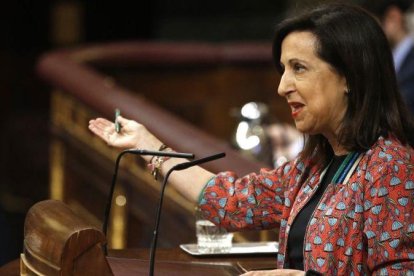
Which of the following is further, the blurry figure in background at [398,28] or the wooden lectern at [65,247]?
the blurry figure in background at [398,28]

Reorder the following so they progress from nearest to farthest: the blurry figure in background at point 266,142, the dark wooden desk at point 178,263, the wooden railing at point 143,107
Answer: the dark wooden desk at point 178,263
the wooden railing at point 143,107
the blurry figure in background at point 266,142

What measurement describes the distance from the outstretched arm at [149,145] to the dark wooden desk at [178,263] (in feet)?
0.57

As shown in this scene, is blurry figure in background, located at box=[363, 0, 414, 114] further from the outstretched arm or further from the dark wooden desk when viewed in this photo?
the dark wooden desk

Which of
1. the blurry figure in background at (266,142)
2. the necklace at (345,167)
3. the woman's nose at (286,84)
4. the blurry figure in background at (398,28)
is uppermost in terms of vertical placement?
the woman's nose at (286,84)

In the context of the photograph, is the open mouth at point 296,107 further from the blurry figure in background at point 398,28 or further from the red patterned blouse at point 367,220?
the blurry figure in background at point 398,28

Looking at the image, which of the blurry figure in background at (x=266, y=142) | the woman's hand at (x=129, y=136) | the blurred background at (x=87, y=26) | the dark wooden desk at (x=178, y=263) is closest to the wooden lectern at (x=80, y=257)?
the dark wooden desk at (x=178, y=263)

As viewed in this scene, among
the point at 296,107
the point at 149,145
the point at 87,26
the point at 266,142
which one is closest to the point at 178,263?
the point at 149,145

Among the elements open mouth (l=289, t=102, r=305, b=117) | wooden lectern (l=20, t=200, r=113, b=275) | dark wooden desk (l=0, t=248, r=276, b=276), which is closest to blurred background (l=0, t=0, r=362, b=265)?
dark wooden desk (l=0, t=248, r=276, b=276)

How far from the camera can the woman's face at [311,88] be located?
8.63ft

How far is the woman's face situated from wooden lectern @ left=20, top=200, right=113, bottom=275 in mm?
575

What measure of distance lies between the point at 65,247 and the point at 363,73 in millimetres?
768

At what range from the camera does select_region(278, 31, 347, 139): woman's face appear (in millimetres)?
2629

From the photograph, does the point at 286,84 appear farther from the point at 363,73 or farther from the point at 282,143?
the point at 282,143

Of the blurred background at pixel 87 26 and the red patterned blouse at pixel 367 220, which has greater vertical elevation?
the red patterned blouse at pixel 367 220
